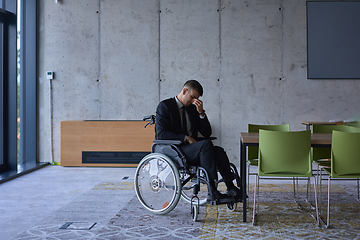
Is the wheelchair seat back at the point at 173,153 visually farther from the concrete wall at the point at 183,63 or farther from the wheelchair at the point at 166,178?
the concrete wall at the point at 183,63

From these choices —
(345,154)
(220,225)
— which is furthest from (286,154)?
→ (220,225)

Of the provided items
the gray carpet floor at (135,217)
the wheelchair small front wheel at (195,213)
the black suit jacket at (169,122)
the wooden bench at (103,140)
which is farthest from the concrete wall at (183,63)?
the wheelchair small front wheel at (195,213)

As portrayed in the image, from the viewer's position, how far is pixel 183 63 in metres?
6.02

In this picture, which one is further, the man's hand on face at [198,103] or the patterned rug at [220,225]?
the man's hand on face at [198,103]

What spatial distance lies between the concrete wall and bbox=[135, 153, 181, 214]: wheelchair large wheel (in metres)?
3.11

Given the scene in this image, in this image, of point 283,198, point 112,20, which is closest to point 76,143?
point 112,20

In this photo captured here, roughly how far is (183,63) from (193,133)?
2939 millimetres

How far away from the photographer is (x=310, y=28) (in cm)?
582

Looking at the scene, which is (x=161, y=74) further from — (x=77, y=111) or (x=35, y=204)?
(x=35, y=204)

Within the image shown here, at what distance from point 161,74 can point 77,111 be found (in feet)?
5.65

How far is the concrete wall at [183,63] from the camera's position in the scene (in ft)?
19.3

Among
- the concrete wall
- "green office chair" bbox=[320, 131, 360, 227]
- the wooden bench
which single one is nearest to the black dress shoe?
"green office chair" bbox=[320, 131, 360, 227]

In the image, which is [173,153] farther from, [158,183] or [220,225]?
[220,225]

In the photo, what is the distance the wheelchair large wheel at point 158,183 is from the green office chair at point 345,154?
133 cm
